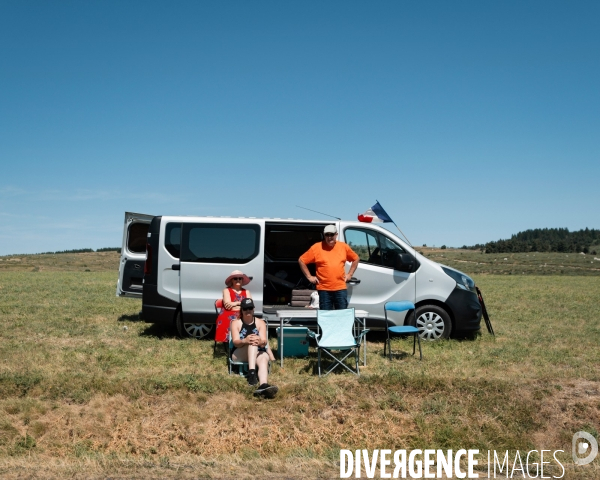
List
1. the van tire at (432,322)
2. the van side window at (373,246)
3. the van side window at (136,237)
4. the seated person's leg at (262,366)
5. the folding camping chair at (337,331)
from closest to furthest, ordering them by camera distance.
Answer: the seated person's leg at (262,366)
the folding camping chair at (337,331)
the van tire at (432,322)
the van side window at (373,246)
the van side window at (136,237)

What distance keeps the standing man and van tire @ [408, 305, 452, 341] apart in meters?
1.66

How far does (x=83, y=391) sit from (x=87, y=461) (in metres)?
1.68

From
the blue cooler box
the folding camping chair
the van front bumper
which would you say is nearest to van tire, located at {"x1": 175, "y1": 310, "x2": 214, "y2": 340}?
the blue cooler box

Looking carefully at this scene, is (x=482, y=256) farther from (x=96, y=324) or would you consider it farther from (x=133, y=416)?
(x=133, y=416)

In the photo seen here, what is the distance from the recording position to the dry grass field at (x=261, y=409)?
521 centimetres

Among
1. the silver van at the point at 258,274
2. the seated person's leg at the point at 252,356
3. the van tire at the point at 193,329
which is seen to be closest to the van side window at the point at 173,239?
the silver van at the point at 258,274

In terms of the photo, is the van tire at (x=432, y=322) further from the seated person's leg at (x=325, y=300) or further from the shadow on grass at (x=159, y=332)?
the shadow on grass at (x=159, y=332)

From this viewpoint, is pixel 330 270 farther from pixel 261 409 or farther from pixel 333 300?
pixel 261 409

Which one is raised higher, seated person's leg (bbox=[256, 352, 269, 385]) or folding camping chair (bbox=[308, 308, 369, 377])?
folding camping chair (bbox=[308, 308, 369, 377])

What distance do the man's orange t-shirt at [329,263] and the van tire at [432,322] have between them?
174cm

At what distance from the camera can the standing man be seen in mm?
8133

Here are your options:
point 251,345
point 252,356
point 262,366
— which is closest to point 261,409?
point 262,366

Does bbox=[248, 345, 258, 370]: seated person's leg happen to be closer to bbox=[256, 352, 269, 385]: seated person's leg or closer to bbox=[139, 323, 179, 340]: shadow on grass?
bbox=[256, 352, 269, 385]: seated person's leg

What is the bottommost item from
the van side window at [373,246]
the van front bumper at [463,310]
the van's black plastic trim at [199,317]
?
the van's black plastic trim at [199,317]
